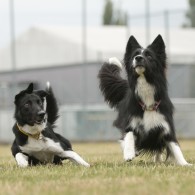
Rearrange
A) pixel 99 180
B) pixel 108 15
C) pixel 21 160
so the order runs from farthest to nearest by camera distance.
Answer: pixel 108 15, pixel 21 160, pixel 99 180

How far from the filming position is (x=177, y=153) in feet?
29.6

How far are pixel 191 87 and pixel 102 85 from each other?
1775 centimetres

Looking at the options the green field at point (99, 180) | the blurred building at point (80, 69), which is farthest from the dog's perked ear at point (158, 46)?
the blurred building at point (80, 69)

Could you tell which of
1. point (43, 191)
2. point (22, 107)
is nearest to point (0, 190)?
point (43, 191)

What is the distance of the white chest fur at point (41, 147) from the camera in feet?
29.2

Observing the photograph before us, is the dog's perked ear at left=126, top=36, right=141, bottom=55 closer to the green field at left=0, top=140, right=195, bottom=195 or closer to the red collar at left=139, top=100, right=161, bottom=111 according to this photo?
the red collar at left=139, top=100, right=161, bottom=111

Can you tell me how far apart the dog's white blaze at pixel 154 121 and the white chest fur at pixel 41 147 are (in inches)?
49.1

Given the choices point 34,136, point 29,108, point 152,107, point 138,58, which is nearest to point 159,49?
point 138,58

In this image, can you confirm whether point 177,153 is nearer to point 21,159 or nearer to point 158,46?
point 158,46

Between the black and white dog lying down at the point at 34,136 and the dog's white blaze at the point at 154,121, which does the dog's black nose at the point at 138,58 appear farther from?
the black and white dog lying down at the point at 34,136

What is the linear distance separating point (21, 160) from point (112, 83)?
8.93ft

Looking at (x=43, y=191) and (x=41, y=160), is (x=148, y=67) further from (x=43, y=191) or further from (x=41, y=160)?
Result: (x=43, y=191)

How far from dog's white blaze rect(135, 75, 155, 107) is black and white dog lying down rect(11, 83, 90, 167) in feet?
4.08

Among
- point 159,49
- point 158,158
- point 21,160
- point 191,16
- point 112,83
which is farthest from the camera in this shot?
point 191,16
